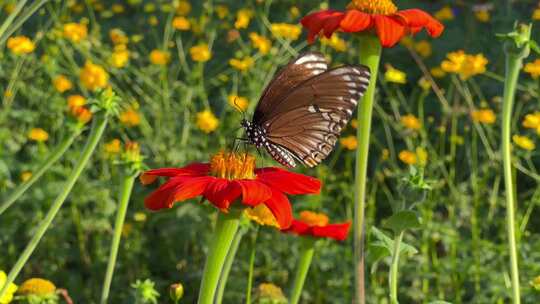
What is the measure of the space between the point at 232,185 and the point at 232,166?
0.08 m

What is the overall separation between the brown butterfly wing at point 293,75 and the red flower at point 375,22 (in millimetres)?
47

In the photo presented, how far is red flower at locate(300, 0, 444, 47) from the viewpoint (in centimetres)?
145

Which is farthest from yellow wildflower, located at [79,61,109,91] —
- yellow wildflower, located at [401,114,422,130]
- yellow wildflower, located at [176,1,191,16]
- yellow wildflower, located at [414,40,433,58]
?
yellow wildflower, located at [414,40,433,58]

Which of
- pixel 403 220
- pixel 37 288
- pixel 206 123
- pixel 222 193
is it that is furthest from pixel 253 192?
pixel 206 123

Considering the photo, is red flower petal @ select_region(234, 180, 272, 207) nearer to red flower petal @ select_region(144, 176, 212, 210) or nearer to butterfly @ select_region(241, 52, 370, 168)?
red flower petal @ select_region(144, 176, 212, 210)

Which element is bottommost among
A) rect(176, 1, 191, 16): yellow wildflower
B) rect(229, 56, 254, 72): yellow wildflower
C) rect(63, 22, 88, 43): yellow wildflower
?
rect(229, 56, 254, 72): yellow wildflower

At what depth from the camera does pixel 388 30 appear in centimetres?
145

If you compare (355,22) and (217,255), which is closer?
(217,255)

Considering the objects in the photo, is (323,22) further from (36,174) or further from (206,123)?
(206,123)

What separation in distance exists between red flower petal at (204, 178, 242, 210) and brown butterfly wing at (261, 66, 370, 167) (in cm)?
39

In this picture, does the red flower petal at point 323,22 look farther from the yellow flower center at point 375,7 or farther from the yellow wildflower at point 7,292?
the yellow wildflower at point 7,292

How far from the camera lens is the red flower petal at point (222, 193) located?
43.6 inches

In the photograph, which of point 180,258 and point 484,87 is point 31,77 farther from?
point 484,87

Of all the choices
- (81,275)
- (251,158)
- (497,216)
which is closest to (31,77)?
(81,275)
